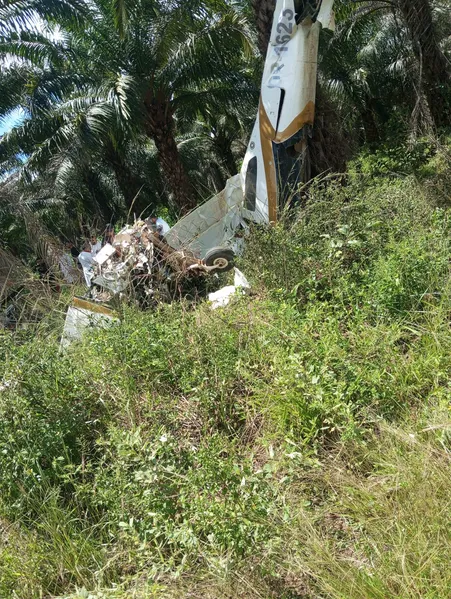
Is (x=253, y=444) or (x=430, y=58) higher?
(x=253, y=444)

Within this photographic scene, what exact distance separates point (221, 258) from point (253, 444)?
3.44 meters

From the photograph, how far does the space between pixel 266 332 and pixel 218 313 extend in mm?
845

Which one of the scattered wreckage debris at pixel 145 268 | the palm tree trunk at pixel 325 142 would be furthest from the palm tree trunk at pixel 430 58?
the scattered wreckage debris at pixel 145 268

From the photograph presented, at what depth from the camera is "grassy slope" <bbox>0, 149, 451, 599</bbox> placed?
2.30 meters

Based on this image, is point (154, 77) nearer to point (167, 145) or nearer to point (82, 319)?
point (167, 145)

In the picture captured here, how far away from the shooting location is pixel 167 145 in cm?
1273

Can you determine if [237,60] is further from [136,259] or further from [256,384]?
[256,384]

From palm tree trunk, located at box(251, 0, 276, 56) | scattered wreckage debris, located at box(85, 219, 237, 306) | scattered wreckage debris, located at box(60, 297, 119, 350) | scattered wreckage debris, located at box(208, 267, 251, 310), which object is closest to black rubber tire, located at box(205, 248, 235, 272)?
scattered wreckage debris, located at box(85, 219, 237, 306)

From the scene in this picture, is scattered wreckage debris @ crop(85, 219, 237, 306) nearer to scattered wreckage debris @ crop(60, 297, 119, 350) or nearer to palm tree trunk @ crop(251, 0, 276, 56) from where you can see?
scattered wreckage debris @ crop(60, 297, 119, 350)

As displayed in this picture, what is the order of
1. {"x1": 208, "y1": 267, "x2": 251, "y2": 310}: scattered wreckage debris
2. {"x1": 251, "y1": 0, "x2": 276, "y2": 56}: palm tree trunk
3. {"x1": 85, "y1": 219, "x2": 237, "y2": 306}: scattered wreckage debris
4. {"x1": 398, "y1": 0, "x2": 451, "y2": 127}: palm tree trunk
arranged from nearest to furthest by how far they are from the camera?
{"x1": 208, "y1": 267, "x2": 251, "y2": 310}: scattered wreckage debris, {"x1": 85, "y1": 219, "x2": 237, "y2": 306}: scattered wreckage debris, {"x1": 251, "y1": 0, "x2": 276, "y2": 56}: palm tree trunk, {"x1": 398, "y1": 0, "x2": 451, "y2": 127}: palm tree trunk

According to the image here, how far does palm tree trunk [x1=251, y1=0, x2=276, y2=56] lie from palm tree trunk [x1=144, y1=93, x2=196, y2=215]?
4.58 metres

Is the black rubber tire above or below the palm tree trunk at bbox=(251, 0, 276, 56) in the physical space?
below

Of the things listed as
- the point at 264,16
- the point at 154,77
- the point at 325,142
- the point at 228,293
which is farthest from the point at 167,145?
the point at 228,293

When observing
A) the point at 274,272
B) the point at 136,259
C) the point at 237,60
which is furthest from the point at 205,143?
the point at 274,272
